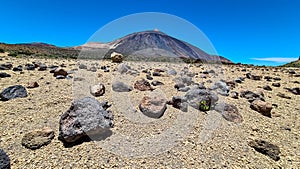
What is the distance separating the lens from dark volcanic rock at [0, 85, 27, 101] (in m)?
3.94

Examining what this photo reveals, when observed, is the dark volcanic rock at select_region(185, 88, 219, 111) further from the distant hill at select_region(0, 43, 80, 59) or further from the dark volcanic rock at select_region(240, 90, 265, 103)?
the distant hill at select_region(0, 43, 80, 59)

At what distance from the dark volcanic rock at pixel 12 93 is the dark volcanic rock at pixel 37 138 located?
2019 millimetres

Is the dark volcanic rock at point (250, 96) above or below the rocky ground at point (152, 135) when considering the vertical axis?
above

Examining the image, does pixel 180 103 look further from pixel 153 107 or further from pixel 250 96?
pixel 250 96

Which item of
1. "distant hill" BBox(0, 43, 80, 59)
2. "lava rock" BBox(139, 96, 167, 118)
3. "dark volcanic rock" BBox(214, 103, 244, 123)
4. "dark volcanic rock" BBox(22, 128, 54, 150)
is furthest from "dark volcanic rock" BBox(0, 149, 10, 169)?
"distant hill" BBox(0, 43, 80, 59)

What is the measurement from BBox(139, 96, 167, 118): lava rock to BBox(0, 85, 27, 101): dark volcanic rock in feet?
9.86

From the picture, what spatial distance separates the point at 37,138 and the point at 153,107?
6.61 ft

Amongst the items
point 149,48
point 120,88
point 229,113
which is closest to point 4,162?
point 120,88

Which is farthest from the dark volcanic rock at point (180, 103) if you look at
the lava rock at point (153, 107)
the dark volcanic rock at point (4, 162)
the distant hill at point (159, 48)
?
the distant hill at point (159, 48)

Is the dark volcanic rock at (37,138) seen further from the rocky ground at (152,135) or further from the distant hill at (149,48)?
the distant hill at (149,48)

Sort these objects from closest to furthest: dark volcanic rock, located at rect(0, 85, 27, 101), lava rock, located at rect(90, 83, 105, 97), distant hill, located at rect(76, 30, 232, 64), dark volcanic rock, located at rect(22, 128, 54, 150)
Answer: dark volcanic rock, located at rect(22, 128, 54, 150), dark volcanic rock, located at rect(0, 85, 27, 101), lava rock, located at rect(90, 83, 105, 97), distant hill, located at rect(76, 30, 232, 64)

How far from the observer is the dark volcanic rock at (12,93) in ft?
12.9

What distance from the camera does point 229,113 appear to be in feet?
12.0

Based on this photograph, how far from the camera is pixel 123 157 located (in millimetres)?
2363
